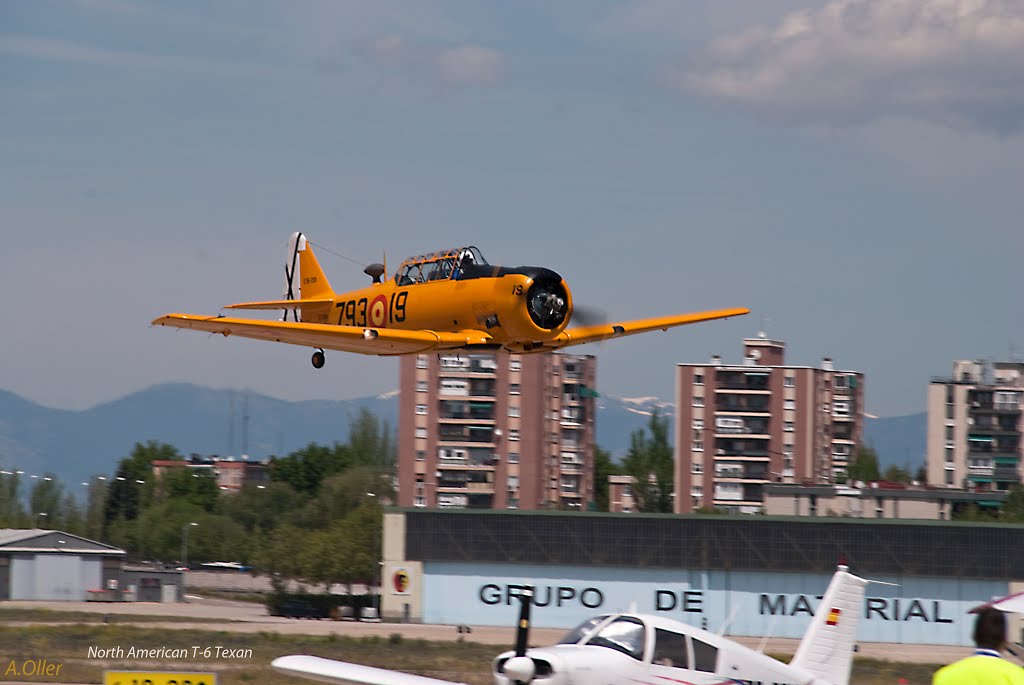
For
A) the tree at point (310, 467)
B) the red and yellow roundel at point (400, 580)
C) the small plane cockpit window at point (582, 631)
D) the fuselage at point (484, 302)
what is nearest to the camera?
the small plane cockpit window at point (582, 631)

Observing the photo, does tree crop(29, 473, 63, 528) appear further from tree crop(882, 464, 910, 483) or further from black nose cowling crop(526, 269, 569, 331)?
black nose cowling crop(526, 269, 569, 331)

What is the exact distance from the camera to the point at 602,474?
185250mm

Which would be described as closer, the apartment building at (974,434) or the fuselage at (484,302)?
the fuselage at (484,302)

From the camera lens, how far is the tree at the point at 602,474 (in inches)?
6905

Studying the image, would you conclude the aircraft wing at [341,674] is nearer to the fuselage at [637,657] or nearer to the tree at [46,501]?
the fuselage at [637,657]

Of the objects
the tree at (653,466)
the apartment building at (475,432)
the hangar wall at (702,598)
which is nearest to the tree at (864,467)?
the tree at (653,466)

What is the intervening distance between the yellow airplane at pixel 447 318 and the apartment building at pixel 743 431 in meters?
119

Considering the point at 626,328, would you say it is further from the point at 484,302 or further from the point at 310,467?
the point at 310,467

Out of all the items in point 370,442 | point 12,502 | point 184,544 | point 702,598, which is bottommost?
point 184,544

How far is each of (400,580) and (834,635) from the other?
5530 cm

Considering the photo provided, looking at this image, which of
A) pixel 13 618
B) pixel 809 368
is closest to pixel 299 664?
pixel 13 618

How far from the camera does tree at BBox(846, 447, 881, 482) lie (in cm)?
16627

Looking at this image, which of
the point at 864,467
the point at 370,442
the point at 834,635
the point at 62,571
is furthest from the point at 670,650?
the point at 370,442

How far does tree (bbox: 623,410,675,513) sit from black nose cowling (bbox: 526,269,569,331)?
118m
